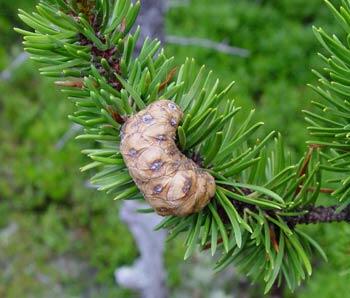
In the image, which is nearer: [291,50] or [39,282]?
[39,282]

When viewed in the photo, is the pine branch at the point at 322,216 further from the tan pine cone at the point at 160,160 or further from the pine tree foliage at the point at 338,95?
the tan pine cone at the point at 160,160

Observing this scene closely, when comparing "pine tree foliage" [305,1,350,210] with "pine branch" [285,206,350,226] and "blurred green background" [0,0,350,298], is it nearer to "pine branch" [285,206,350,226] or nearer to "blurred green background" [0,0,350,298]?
"pine branch" [285,206,350,226]

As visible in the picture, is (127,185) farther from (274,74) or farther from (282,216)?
(274,74)

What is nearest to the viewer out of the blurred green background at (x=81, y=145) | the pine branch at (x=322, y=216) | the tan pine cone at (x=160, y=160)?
the tan pine cone at (x=160, y=160)

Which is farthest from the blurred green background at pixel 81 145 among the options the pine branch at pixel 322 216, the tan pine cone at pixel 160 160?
the tan pine cone at pixel 160 160

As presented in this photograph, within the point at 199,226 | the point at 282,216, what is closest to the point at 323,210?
the point at 282,216
